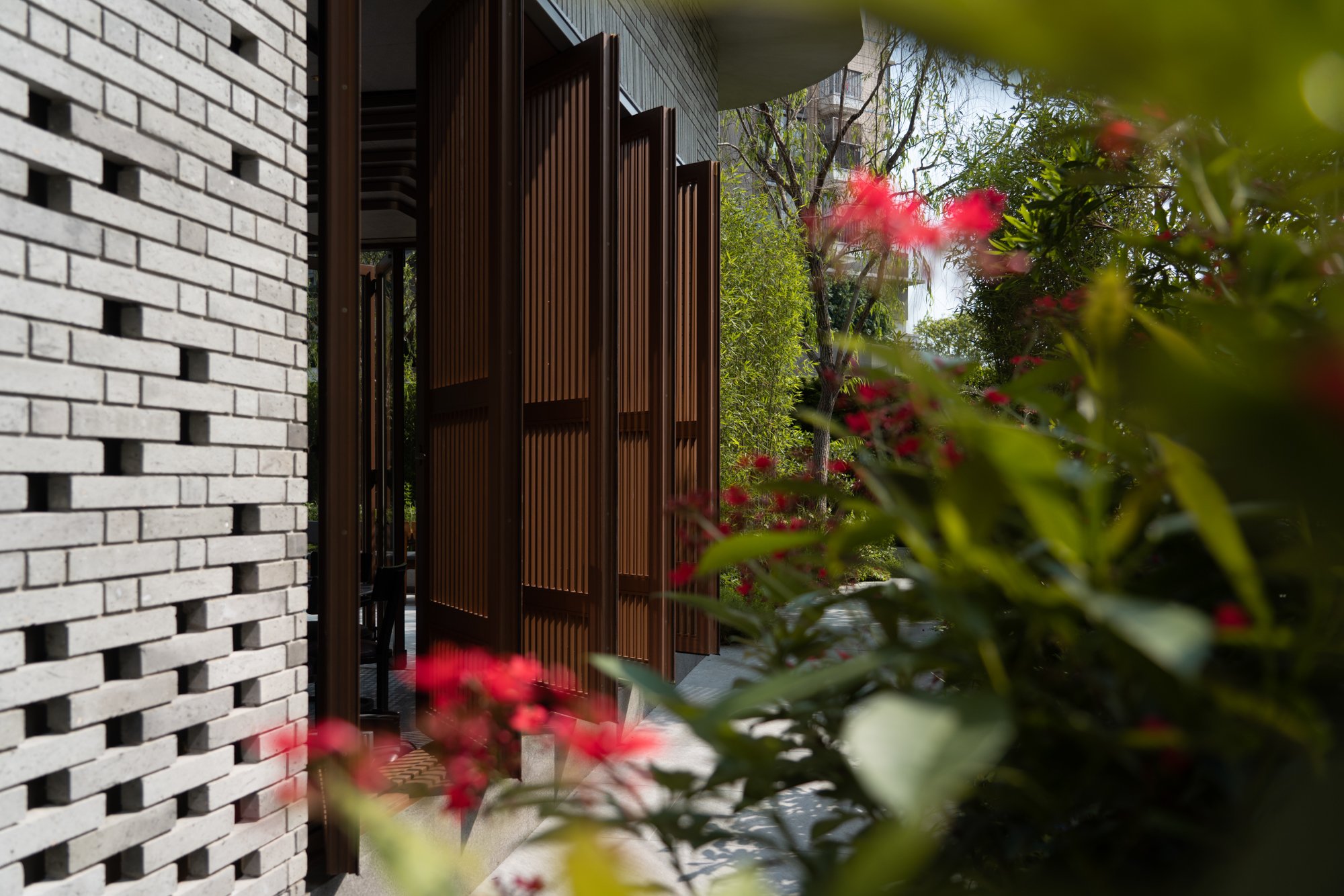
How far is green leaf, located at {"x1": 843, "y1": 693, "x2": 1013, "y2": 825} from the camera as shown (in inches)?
8.8

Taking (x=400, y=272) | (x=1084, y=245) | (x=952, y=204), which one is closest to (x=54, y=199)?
(x=952, y=204)

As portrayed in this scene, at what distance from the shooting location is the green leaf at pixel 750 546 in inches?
16.9

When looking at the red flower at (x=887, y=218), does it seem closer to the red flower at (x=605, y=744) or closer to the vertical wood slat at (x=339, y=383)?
the red flower at (x=605, y=744)

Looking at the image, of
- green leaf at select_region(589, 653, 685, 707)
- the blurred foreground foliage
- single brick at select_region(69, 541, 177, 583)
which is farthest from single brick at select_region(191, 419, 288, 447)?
green leaf at select_region(589, 653, 685, 707)

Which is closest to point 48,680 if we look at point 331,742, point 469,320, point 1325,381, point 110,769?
point 110,769

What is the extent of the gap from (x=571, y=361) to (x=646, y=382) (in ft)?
3.66

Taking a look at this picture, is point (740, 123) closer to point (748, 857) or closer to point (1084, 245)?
point (1084, 245)

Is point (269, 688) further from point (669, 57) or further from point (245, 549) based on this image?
point (669, 57)

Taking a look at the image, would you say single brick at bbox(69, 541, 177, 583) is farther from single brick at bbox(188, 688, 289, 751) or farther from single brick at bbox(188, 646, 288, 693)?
single brick at bbox(188, 688, 289, 751)

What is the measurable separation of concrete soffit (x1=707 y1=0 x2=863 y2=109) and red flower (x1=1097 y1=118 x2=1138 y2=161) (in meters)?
6.18

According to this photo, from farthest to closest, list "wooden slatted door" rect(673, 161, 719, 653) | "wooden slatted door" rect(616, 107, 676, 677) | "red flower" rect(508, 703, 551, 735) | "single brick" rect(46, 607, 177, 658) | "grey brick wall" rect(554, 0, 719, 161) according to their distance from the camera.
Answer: "wooden slatted door" rect(673, 161, 719, 653)
"wooden slatted door" rect(616, 107, 676, 677)
"grey brick wall" rect(554, 0, 719, 161)
"single brick" rect(46, 607, 177, 658)
"red flower" rect(508, 703, 551, 735)

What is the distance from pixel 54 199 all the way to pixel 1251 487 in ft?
6.32

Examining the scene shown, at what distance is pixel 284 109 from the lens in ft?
7.42

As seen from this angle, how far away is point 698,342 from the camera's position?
6336 mm
